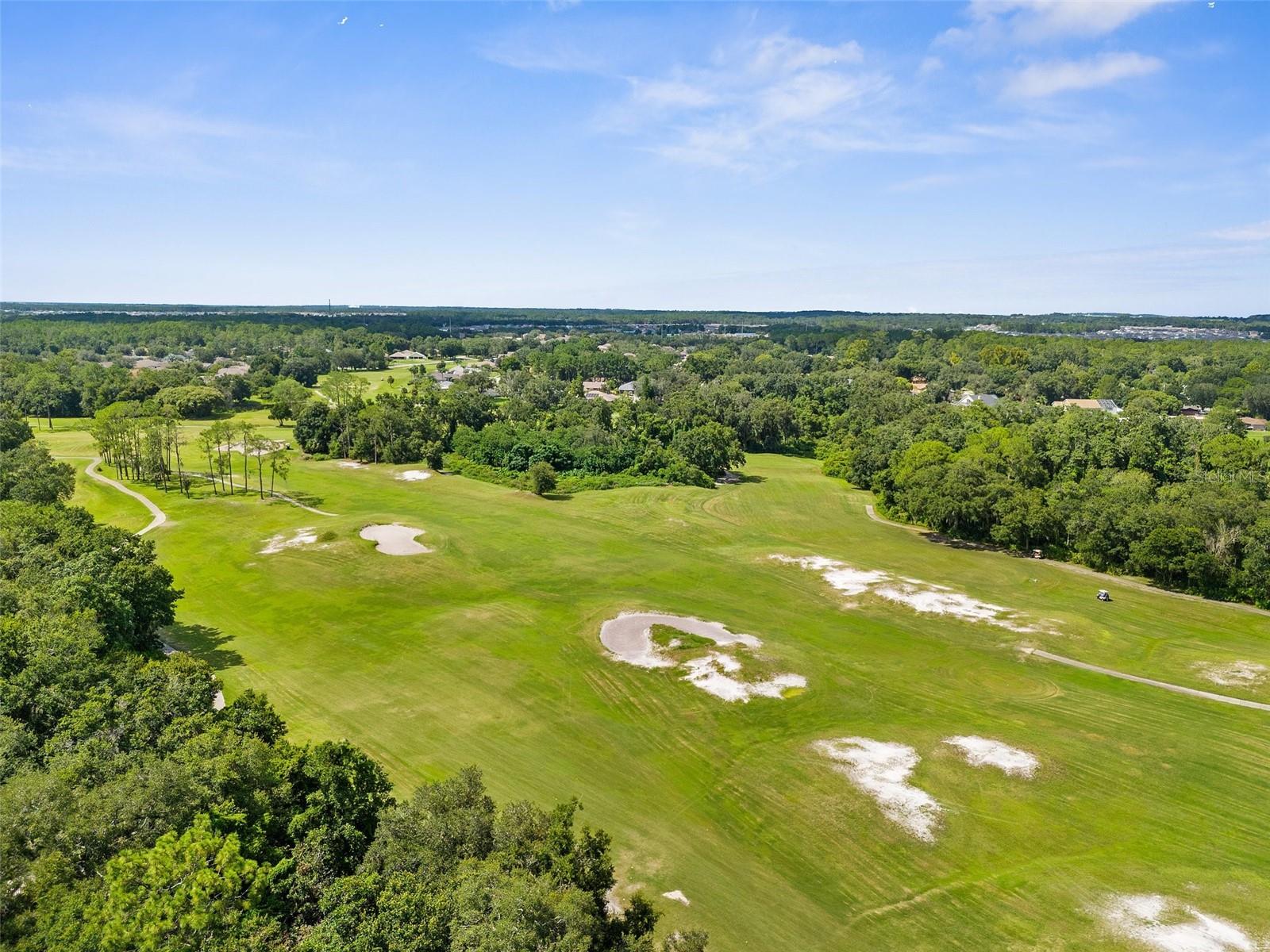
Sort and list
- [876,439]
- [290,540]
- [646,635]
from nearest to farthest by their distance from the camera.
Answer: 1. [646,635]
2. [290,540]
3. [876,439]

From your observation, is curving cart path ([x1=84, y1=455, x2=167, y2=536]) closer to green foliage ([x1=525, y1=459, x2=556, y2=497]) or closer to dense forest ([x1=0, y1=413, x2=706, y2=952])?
green foliage ([x1=525, y1=459, x2=556, y2=497])

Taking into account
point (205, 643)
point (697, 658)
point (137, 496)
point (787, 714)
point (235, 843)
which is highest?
point (235, 843)

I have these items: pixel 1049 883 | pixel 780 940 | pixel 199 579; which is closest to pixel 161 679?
pixel 780 940

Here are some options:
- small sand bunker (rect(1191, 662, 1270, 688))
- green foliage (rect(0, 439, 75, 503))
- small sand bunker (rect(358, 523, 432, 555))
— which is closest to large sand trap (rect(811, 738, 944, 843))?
small sand bunker (rect(1191, 662, 1270, 688))

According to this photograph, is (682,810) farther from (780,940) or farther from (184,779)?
(184,779)

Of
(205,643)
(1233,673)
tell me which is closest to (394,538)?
(205,643)

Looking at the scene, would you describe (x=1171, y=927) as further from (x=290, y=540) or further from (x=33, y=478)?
(x=33, y=478)
